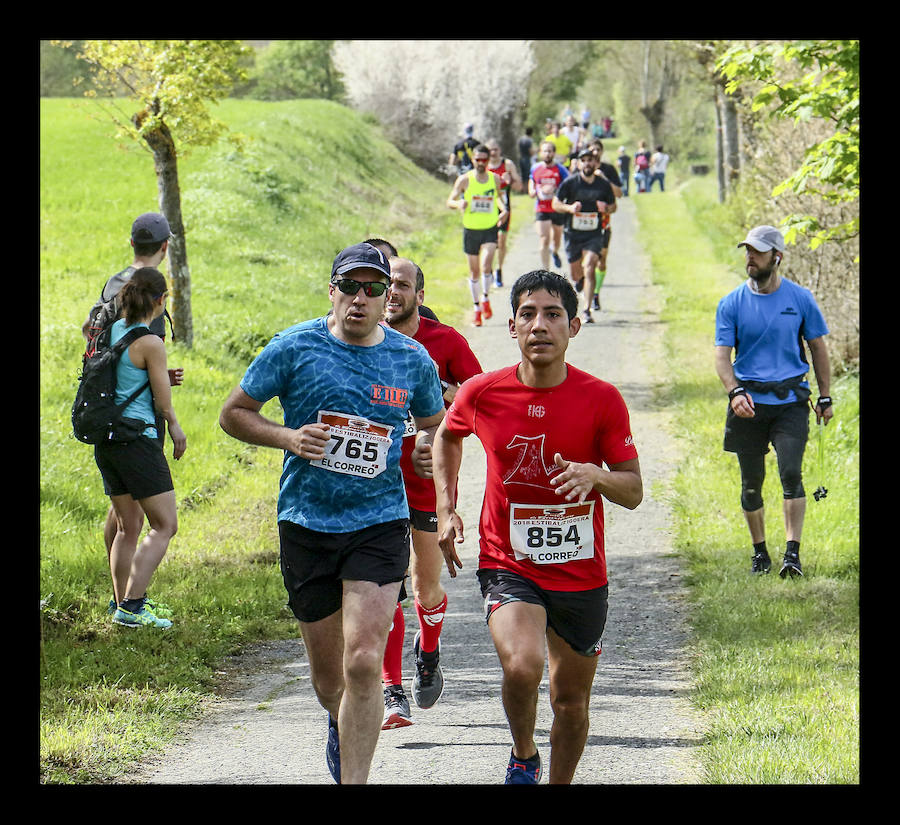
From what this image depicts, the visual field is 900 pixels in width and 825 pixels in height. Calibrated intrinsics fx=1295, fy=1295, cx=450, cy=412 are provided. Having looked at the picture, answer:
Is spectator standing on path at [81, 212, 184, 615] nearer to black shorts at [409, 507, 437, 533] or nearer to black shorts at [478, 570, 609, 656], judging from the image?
black shorts at [409, 507, 437, 533]

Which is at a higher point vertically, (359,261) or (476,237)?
(476,237)

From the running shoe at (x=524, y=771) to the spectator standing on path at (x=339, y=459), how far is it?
635 millimetres

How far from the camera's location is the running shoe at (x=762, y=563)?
8961 mm

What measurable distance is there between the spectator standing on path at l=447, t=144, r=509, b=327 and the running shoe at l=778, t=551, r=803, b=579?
367 inches

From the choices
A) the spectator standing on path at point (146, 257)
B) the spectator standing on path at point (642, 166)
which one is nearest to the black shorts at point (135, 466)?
the spectator standing on path at point (146, 257)

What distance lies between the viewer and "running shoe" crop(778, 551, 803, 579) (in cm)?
877

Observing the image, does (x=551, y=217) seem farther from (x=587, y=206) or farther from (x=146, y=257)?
(x=146, y=257)

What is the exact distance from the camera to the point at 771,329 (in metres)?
8.63

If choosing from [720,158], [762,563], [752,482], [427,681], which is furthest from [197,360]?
[720,158]

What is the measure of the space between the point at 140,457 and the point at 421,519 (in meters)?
1.97

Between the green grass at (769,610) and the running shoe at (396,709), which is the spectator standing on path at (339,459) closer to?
the running shoe at (396,709)

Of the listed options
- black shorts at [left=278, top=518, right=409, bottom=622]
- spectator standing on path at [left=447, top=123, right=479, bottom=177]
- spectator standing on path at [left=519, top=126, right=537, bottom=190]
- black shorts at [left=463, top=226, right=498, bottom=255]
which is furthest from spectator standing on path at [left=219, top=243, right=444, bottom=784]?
spectator standing on path at [left=519, top=126, right=537, bottom=190]
